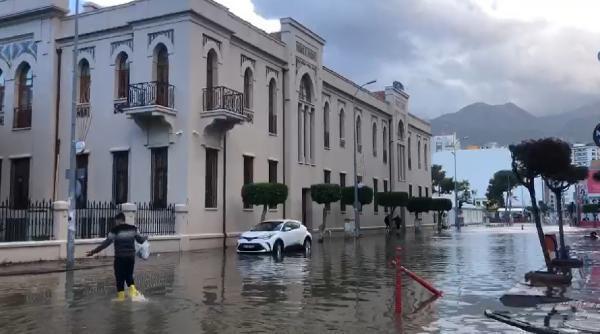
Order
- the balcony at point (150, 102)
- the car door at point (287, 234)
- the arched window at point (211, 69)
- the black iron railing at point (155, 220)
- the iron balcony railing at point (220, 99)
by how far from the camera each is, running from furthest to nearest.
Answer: the arched window at point (211, 69) < the iron balcony railing at point (220, 99) < the balcony at point (150, 102) < the black iron railing at point (155, 220) < the car door at point (287, 234)

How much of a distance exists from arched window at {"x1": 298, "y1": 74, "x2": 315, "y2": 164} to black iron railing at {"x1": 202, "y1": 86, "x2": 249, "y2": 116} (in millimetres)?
9410

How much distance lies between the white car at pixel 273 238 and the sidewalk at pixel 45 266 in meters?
5.26

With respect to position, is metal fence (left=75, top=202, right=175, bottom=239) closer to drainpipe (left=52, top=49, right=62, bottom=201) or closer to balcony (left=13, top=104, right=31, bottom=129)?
drainpipe (left=52, top=49, right=62, bottom=201)

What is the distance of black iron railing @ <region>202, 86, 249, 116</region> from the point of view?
29.6 m

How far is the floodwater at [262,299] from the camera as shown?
30.8 ft

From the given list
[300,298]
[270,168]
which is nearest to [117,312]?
[300,298]

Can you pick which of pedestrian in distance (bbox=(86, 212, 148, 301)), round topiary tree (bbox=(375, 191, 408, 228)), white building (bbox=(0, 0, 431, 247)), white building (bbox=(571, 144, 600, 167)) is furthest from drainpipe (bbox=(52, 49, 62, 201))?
round topiary tree (bbox=(375, 191, 408, 228))

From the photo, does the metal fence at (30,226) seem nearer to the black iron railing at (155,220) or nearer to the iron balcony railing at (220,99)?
the black iron railing at (155,220)

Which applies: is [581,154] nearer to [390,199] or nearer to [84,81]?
[390,199]

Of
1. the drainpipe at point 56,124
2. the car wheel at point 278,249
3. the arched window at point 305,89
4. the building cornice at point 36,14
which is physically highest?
the building cornice at point 36,14

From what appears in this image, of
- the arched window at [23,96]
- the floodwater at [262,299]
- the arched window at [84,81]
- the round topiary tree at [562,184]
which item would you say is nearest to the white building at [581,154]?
the round topiary tree at [562,184]

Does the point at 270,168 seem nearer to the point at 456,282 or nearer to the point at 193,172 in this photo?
the point at 193,172

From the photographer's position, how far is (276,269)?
60.6ft

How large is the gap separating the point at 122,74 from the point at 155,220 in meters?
8.08
